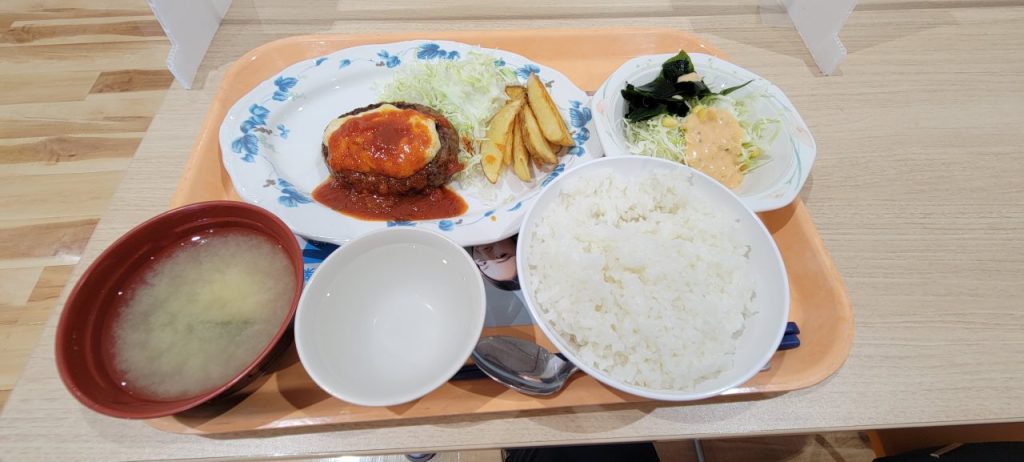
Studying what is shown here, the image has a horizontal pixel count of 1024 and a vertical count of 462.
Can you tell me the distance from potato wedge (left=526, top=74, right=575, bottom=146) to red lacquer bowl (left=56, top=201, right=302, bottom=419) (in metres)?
1.08

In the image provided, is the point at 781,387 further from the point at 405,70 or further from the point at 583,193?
the point at 405,70

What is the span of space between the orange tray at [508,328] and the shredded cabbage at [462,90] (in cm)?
32

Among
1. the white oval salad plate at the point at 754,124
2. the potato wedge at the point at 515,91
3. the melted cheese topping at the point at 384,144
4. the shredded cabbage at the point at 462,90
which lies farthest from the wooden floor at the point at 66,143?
the potato wedge at the point at 515,91

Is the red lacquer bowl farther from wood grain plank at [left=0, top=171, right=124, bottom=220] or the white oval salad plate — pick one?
wood grain plank at [left=0, top=171, right=124, bottom=220]

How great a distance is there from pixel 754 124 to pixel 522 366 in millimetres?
1504

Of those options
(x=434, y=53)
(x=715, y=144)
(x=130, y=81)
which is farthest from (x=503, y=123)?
(x=130, y=81)

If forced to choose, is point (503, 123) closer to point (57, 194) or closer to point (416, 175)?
point (416, 175)

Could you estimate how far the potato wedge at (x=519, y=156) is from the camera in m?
1.90

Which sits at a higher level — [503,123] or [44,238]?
[503,123]

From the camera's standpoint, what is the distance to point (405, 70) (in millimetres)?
2186

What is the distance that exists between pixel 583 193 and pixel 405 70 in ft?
3.88

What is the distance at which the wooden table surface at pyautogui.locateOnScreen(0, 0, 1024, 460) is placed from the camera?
137 centimetres

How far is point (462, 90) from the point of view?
210 centimetres

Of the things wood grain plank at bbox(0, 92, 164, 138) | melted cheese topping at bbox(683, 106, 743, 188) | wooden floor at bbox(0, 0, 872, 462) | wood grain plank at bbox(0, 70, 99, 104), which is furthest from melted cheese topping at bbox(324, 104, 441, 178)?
wood grain plank at bbox(0, 70, 99, 104)
